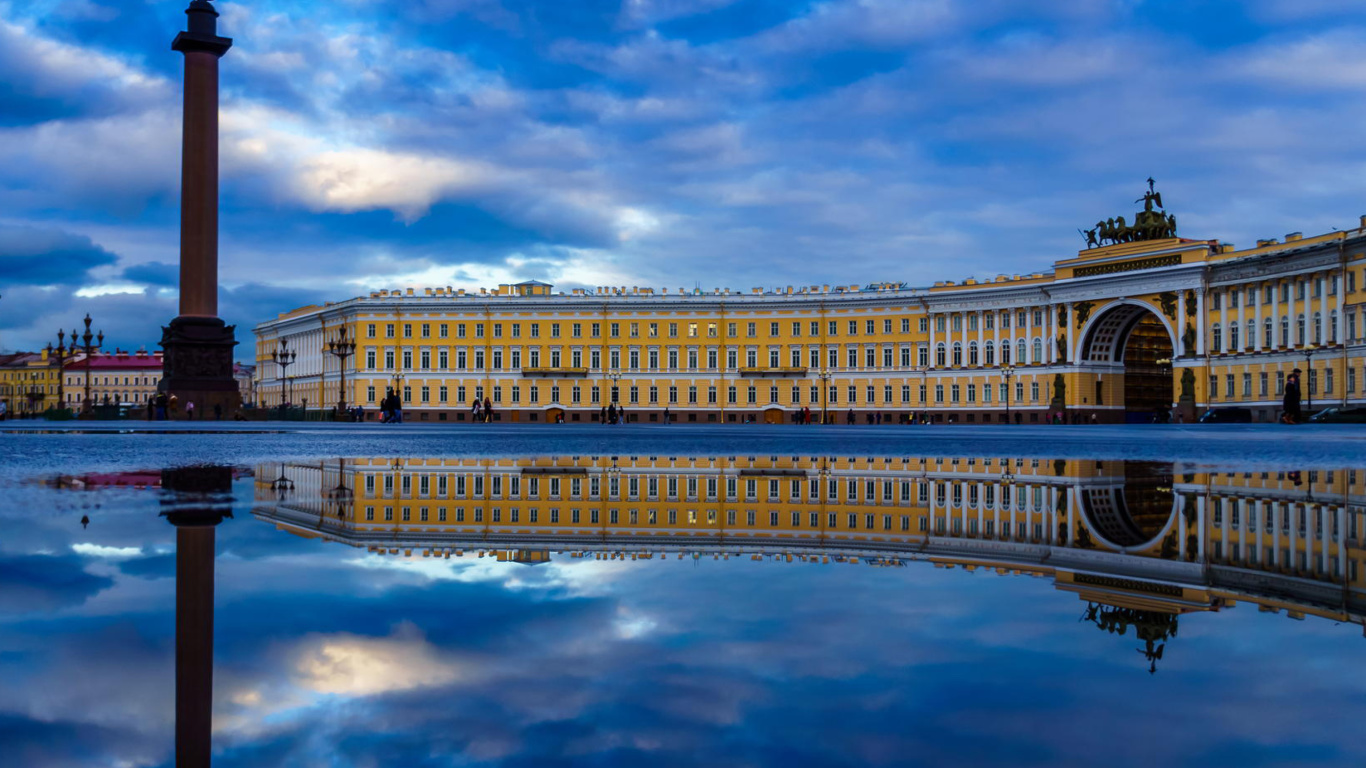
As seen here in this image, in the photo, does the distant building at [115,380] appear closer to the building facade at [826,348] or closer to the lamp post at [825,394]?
the building facade at [826,348]

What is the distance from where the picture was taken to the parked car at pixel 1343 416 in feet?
132

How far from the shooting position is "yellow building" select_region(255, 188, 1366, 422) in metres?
72.2

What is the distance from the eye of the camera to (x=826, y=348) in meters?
90.6

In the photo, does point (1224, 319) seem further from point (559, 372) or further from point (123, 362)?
point (123, 362)

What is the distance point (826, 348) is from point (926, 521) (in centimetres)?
8516

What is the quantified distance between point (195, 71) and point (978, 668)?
37.7 meters

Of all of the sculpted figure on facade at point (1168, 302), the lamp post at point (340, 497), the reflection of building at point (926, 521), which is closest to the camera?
the reflection of building at point (926, 521)

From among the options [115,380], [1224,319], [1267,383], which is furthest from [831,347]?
[115,380]

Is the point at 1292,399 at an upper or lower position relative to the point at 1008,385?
lower

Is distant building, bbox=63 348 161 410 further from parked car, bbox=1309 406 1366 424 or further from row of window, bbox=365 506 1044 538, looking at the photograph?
row of window, bbox=365 506 1044 538

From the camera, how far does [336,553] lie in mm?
4582

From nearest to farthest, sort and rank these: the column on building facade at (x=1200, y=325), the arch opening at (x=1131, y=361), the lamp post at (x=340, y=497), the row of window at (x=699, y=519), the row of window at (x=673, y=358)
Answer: the row of window at (x=699, y=519), the lamp post at (x=340, y=497), the column on building facade at (x=1200, y=325), the arch opening at (x=1131, y=361), the row of window at (x=673, y=358)

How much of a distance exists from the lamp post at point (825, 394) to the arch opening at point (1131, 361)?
1998cm

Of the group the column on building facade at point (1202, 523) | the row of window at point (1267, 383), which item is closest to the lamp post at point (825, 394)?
the row of window at point (1267, 383)
